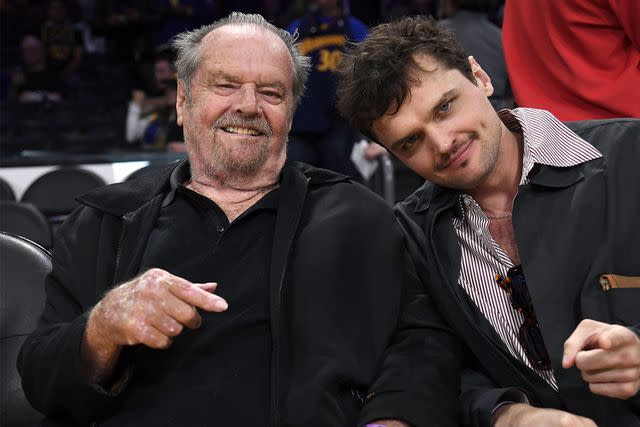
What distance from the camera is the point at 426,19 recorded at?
88.9 inches

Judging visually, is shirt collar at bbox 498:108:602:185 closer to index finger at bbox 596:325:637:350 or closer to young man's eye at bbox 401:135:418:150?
young man's eye at bbox 401:135:418:150

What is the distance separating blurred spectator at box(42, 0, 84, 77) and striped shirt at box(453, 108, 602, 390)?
1015 cm

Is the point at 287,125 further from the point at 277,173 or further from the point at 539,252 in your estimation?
the point at 539,252

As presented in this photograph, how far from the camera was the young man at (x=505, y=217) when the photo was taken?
6.01ft

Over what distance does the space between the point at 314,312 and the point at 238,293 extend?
181 millimetres

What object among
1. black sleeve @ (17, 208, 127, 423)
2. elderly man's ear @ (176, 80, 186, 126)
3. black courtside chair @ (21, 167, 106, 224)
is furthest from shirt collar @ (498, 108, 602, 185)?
black courtside chair @ (21, 167, 106, 224)

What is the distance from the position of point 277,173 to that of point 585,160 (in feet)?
2.54

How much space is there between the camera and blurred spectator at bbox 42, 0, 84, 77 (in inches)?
452

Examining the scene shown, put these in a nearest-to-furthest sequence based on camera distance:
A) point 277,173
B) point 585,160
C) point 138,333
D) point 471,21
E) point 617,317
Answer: point 138,333
point 617,317
point 585,160
point 277,173
point 471,21

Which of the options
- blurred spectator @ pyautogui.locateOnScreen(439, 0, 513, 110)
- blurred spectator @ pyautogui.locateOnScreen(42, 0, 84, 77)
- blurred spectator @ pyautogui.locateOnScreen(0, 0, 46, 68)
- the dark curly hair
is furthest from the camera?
blurred spectator @ pyautogui.locateOnScreen(0, 0, 46, 68)

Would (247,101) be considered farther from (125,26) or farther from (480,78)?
(125,26)

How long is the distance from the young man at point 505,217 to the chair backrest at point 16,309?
887 millimetres

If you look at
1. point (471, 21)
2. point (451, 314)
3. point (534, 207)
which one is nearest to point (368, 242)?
point (451, 314)

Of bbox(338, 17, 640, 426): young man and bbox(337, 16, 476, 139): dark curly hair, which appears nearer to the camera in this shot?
bbox(338, 17, 640, 426): young man
